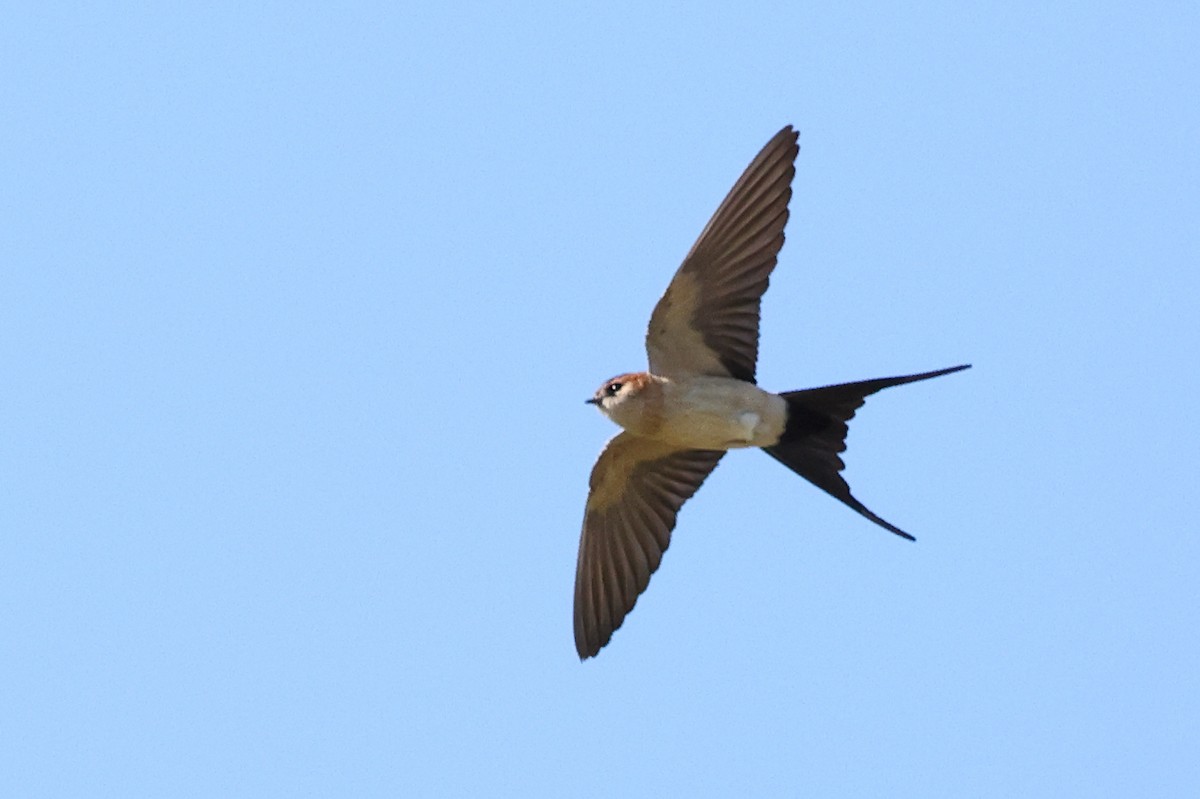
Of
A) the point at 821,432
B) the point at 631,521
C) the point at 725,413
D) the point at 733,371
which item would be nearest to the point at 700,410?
the point at 725,413

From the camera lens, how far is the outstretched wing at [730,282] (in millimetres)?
5355

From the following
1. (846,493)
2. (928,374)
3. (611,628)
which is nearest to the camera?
(928,374)

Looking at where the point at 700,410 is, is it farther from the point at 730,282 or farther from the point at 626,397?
the point at 730,282

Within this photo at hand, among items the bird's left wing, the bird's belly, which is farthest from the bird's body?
the bird's left wing

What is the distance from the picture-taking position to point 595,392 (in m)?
5.51

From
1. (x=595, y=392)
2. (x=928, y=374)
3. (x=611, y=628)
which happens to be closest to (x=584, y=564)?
(x=611, y=628)

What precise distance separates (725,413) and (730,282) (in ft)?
1.16

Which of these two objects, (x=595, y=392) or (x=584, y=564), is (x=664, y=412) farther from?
(x=584, y=564)

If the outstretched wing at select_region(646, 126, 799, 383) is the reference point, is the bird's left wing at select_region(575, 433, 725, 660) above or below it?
below

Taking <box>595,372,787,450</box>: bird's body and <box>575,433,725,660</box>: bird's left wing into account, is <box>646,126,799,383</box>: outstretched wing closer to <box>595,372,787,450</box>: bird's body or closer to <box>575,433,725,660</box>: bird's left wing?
<box>595,372,787,450</box>: bird's body

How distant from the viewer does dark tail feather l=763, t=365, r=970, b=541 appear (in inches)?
210

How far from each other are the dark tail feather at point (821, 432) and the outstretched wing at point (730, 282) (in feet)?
0.74

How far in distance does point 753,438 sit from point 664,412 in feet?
0.81

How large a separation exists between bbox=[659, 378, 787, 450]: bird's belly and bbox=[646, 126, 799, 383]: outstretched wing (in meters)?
0.08
